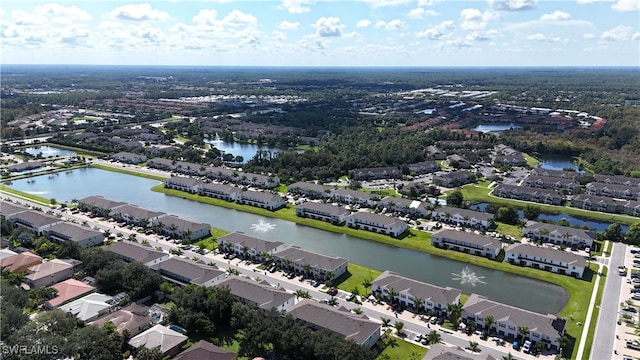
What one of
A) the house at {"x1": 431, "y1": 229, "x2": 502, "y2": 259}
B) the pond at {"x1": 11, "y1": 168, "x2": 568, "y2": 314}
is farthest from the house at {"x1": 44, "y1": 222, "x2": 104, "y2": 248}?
the house at {"x1": 431, "y1": 229, "x2": 502, "y2": 259}

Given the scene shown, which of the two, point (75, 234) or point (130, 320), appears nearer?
point (130, 320)

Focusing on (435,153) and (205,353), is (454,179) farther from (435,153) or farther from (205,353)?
(205,353)

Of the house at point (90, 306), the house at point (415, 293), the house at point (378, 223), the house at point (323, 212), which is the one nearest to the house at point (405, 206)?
the house at point (378, 223)

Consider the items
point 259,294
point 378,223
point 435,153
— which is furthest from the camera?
point 435,153

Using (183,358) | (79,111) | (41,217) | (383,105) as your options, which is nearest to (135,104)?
(79,111)

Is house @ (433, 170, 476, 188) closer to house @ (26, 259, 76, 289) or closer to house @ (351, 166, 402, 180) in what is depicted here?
house @ (351, 166, 402, 180)

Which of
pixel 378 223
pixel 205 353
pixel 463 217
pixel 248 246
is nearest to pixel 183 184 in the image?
pixel 248 246

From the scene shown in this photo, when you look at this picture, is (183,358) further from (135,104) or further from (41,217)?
(135,104)

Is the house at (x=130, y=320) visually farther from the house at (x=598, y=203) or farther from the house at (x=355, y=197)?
the house at (x=598, y=203)
